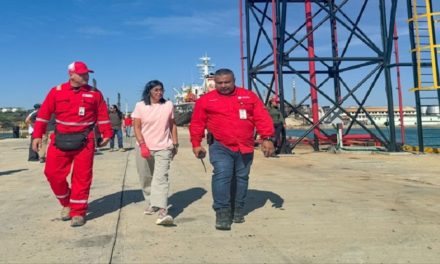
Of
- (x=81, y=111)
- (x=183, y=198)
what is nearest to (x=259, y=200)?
(x=183, y=198)

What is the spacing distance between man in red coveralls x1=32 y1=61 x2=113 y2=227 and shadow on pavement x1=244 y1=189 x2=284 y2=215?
6.69ft

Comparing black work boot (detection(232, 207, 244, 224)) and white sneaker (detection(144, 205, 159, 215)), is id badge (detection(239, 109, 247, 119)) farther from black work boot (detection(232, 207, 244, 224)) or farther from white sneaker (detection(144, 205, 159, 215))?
white sneaker (detection(144, 205, 159, 215))

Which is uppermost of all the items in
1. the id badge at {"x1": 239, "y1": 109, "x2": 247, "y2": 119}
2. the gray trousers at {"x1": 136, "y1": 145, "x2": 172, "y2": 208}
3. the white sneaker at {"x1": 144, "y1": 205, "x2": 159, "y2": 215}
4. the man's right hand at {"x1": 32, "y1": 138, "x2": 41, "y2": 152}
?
the id badge at {"x1": 239, "y1": 109, "x2": 247, "y2": 119}

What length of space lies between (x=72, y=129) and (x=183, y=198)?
219 centimetres

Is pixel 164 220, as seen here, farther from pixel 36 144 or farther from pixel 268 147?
pixel 36 144

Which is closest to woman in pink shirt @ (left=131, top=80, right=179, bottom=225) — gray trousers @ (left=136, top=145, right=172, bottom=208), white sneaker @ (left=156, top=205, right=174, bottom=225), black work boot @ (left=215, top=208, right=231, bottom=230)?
gray trousers @ (left=136, top=145, right=172, bottom=208)

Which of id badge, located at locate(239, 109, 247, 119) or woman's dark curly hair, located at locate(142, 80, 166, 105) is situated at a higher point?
woman's dark curly hair, located at locate(142, 80, 166, 105)

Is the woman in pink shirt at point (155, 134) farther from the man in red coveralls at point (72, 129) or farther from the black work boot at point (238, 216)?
the black work boot at point (238, 216)

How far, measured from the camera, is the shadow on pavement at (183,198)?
5.97 meters

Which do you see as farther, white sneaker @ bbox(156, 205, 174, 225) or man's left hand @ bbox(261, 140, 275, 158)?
man's left hand @ bbox(261, 140, 275, 158)

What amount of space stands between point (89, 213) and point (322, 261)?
3265 mm

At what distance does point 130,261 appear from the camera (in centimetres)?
383

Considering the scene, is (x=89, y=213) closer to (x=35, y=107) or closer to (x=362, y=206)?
(x=362, y=206)

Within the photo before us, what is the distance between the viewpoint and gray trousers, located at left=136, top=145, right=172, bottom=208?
5.34 meters
